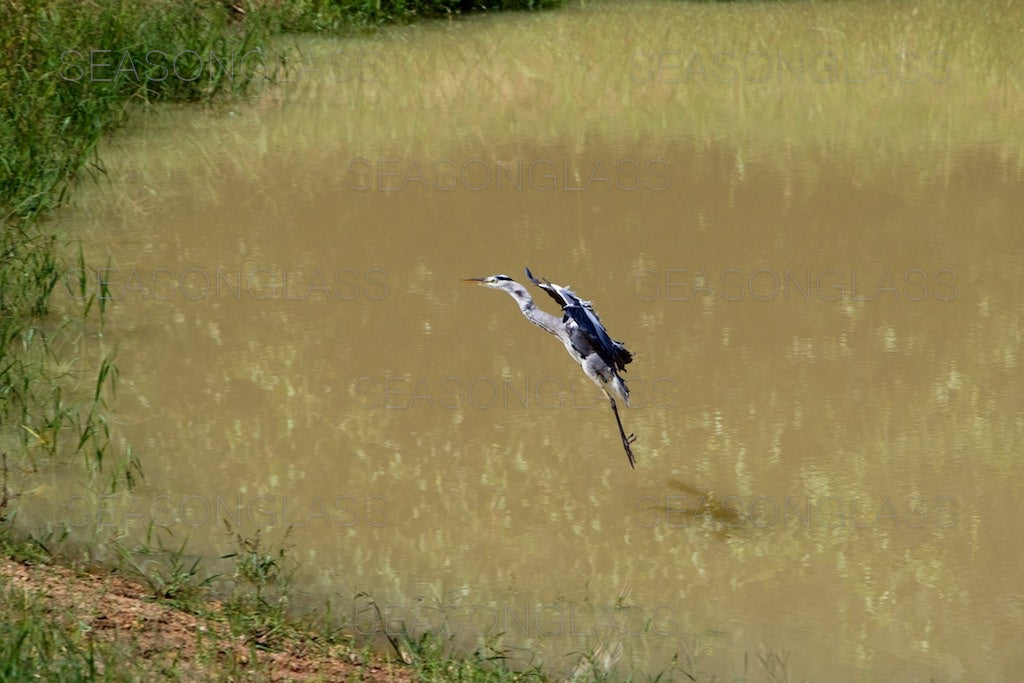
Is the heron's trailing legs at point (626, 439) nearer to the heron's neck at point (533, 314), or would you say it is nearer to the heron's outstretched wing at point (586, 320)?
the heron's outstretched wing at point (586, 320)

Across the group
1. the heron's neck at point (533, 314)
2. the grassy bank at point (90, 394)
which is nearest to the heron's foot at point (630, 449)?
the heron's neck at point (533, 314)

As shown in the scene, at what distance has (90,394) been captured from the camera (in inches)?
209

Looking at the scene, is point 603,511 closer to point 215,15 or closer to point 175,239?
point 175,239

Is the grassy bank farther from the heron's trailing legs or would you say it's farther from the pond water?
the heron's trailing legs

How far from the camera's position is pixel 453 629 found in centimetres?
404

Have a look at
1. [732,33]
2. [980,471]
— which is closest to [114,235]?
[980,471]

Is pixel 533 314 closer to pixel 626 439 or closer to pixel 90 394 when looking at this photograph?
pixel 626 439

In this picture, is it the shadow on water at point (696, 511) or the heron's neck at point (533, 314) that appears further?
the shadow on water at point (696, 511)

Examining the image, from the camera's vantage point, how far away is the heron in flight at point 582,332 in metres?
4.28

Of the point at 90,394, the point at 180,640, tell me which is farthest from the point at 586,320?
the point at 90,394

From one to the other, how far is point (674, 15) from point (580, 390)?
20.7 feet

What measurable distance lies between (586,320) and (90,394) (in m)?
2.03

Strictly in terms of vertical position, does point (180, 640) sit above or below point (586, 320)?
below

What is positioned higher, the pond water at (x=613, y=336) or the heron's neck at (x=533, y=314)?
the heron's neck at (x=533, y=314)
